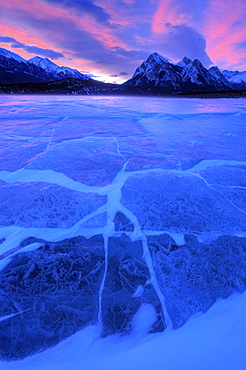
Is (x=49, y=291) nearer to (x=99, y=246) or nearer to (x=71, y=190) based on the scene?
(x=99, y=246)

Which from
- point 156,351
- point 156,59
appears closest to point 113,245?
point 156,351

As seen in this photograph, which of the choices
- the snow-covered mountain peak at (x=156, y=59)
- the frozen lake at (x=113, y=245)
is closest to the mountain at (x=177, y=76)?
the snow-covered mountain peak at (x=156, y=59)

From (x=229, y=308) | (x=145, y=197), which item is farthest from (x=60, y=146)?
(x=229, y=308)

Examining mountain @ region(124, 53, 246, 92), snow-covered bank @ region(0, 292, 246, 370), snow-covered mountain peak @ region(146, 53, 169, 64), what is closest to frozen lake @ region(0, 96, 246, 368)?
snow-covered bank @ region(0, 292, 246, 370)

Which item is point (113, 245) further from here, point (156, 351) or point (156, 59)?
point (156, 59)

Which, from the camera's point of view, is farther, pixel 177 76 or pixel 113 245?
pixel 177 76

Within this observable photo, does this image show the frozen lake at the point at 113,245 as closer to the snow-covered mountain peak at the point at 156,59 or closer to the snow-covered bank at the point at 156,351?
the snow-covered bank at the point at 156,351
